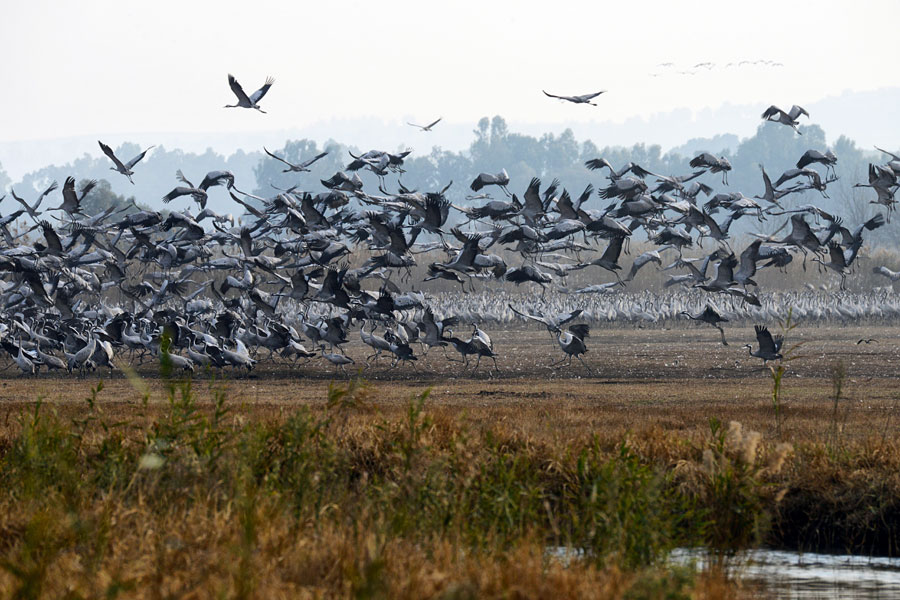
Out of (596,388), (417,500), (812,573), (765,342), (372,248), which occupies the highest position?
(372,248)

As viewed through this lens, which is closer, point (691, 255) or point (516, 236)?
point (516, 236)

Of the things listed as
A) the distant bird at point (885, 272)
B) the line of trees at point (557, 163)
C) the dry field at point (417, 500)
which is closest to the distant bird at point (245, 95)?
the dry field at point (417, 500)

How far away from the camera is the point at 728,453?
33.0 feet

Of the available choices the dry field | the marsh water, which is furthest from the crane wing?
the marsh water

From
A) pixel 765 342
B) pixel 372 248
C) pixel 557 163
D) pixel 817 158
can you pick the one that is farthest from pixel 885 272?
pixel 557 163

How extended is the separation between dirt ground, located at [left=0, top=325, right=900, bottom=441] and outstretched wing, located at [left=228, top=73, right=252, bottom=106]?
5.33 m

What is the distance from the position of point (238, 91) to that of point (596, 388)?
28.0 ft

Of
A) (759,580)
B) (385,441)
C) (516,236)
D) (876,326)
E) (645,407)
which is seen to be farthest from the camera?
(876,326)

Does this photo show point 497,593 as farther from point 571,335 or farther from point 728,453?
point 571,335

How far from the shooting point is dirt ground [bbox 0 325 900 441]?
14.8 meters

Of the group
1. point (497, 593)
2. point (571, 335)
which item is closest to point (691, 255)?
point (571, 335)

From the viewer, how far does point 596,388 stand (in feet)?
70.5

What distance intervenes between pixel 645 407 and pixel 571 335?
24.2 feet

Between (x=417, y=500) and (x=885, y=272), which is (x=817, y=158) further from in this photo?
(x=885, y=272)
